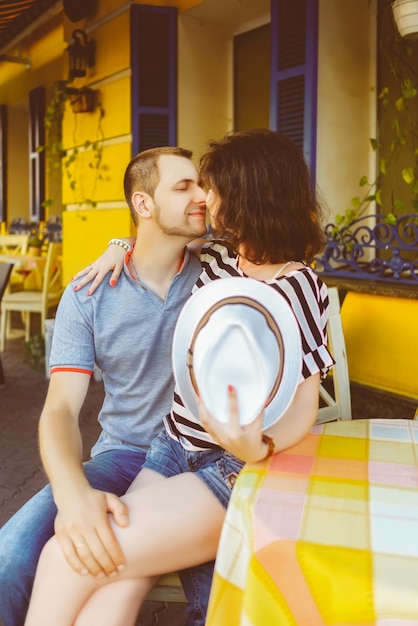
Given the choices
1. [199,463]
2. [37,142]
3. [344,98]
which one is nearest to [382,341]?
[344,98]

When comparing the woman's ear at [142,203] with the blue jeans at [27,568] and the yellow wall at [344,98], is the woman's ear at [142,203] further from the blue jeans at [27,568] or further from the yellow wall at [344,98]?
the yellow wall at [344,98]

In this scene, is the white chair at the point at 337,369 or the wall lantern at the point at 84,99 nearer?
the white chair at the point at 337,369

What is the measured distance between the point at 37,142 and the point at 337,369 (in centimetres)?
776

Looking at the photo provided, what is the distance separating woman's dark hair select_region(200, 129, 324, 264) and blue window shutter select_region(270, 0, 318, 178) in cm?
214

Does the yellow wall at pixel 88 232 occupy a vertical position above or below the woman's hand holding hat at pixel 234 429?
above

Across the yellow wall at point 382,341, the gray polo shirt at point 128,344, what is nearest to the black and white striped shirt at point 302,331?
the gray polo shirt at point 128,344

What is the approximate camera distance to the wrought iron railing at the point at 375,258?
3049mm

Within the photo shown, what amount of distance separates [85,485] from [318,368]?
536 mm

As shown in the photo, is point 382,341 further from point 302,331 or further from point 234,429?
point 234,429

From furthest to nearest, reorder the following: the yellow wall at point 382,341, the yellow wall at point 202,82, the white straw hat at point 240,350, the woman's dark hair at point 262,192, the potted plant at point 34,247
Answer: the potted plant at point 34,247 < the yellow wall at point 202,82 < the yellow wall at point 382,341 < the woman's dark hair at point 262,192 < the white straw hat at point 240,350

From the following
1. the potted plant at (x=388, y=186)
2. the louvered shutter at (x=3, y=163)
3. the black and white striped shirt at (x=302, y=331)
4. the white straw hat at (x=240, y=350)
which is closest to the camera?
the white straw hat at (x=240, y=350)

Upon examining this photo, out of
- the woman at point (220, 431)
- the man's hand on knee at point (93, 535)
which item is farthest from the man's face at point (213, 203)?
the man's hand on knee at point (93, 535)

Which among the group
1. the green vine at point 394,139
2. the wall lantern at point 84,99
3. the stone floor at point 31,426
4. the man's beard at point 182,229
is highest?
the wall lantern at point 84,99

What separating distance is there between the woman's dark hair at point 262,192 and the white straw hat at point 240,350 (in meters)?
0.44
